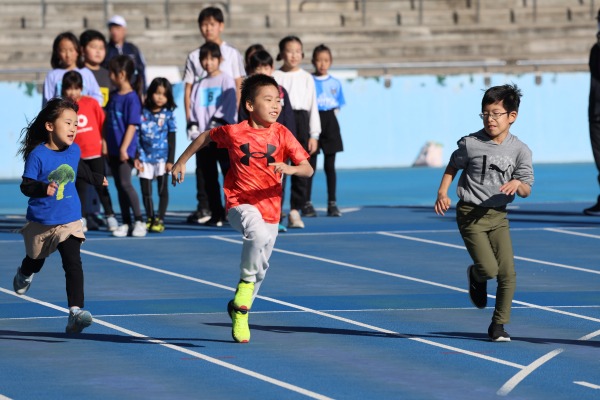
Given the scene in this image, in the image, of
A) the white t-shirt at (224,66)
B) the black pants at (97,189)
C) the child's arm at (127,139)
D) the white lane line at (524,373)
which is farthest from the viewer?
the white t-shirt at (224,66)

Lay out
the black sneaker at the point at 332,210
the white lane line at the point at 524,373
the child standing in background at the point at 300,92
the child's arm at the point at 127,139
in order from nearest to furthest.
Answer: the white lane line at the point at 524,373
the child's arm at the point at 127,139
the child standing in background at the point at 300,92
the black sneaker at the point at 332,210

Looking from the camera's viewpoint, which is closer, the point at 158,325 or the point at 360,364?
the point at 360,364

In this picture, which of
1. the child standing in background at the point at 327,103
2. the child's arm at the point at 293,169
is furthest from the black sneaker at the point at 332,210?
the child's arm at the point at 293,169

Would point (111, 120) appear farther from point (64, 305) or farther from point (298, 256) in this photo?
point (64, 305)

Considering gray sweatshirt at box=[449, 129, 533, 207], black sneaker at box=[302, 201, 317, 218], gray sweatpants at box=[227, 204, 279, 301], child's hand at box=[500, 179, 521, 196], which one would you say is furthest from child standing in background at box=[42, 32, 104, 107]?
child's hand at box=[500, 179, 521, 196]

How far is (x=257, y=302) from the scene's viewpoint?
10625 millimetres

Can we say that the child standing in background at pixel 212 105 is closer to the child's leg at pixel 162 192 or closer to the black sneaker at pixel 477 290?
the child's leg at pixel 162 192

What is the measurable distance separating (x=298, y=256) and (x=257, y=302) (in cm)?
275

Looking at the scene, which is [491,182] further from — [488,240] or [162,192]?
[162,192]

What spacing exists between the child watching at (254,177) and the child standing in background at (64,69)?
5.98 meters

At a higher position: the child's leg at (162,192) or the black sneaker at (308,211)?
the child's leg at (162,192)

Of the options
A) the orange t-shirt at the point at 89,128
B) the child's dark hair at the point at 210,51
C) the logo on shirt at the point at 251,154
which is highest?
the child's dark hair at the point at 210,51

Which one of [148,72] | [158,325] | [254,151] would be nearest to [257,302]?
[158,325]

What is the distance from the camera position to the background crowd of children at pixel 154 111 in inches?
579
